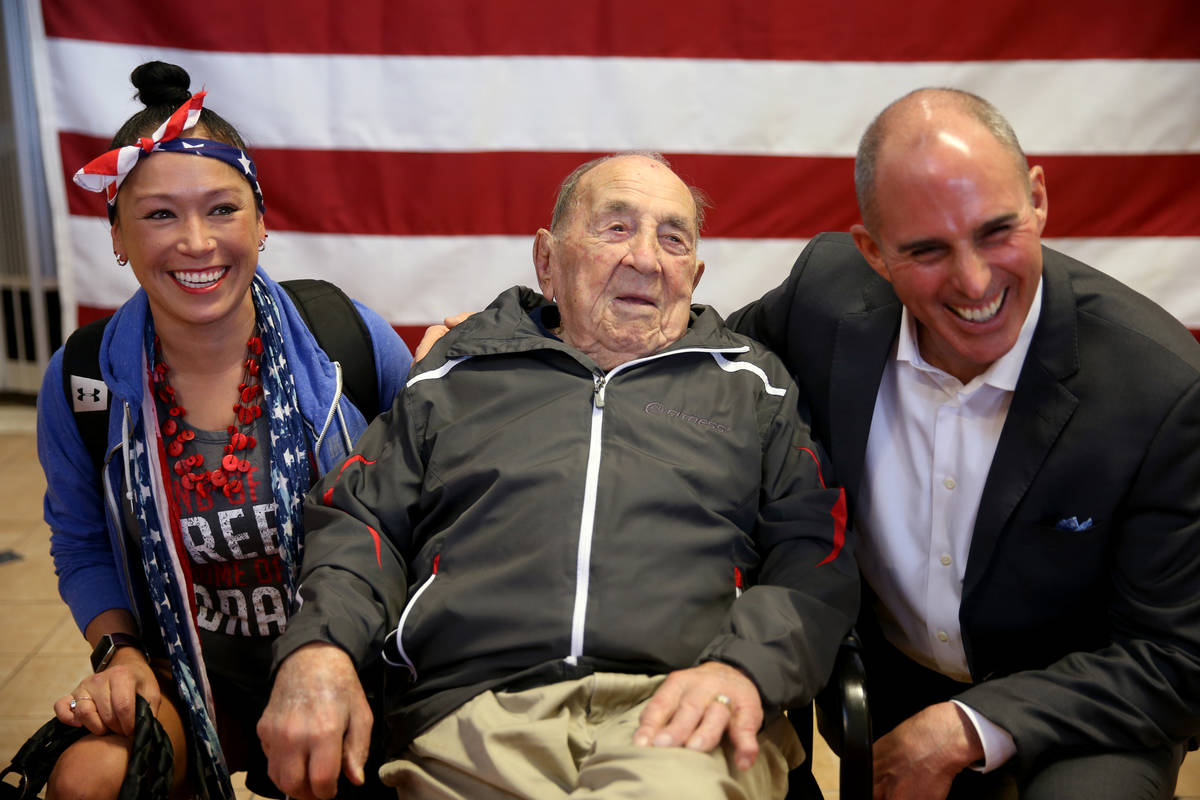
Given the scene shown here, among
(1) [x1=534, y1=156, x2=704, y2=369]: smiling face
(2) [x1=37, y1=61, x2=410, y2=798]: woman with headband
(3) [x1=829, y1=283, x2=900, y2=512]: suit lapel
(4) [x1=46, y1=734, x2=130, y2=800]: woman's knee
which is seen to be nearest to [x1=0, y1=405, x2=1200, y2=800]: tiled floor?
(2) [x1=37, y1=61, x2=410, y2=798]: woman with headband

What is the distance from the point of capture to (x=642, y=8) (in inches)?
125

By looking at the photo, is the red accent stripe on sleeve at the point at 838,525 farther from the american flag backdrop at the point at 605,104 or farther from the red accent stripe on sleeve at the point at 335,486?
the american flag backdrop at the point at 605,104

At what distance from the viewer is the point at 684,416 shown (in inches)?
63.8

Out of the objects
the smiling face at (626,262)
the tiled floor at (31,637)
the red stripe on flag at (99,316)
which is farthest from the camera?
the red stripe on flag at (99,316)

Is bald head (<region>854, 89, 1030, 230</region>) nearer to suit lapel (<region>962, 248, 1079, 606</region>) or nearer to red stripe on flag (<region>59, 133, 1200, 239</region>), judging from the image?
suit lapel (<region>962, 248, 1079, 606</region>)

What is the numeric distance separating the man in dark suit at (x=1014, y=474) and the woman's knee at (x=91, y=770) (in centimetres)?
113

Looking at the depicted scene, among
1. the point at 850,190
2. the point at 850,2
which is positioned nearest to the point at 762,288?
the point at 850,190

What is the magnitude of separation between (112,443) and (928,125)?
138cm

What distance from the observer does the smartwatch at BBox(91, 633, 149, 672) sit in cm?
168

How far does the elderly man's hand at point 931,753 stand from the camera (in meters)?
1.42

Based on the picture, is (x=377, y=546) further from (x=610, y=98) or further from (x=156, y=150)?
(x=610, y=98)

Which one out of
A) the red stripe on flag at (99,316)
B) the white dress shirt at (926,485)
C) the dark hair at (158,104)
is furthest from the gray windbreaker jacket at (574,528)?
the red stripe on flag at (99,316)

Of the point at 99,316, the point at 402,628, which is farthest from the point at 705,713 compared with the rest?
the point at 99,316

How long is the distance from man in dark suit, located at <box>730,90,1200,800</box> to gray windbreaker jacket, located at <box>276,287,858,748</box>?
0.55ft
